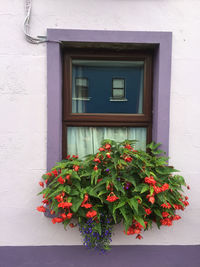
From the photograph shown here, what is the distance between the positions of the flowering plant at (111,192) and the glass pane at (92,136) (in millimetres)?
368

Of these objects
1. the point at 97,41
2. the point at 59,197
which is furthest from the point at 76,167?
the point at 97,41

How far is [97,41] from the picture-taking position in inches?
86.5

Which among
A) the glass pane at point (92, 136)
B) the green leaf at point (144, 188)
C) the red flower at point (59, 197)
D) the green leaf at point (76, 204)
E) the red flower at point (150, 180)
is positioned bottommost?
the green leaf at point (76, 204)

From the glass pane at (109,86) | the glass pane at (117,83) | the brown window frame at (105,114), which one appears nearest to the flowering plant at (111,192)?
the brown window frame at (105,114)

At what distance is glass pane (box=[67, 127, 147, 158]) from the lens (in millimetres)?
2420

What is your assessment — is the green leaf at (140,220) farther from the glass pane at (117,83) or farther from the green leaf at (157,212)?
the glass pane at (117,83)

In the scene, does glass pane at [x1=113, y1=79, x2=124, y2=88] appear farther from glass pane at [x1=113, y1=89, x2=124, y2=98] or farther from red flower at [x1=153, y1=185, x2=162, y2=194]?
red flower at [x1=153, y1=185, x2=162, y2=194]

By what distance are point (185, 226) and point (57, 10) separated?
2639 millimetres

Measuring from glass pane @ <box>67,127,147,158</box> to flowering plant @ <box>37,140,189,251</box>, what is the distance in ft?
1.21

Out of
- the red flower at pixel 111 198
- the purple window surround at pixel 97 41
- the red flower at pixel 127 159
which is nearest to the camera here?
the red flower at pixel 111 198

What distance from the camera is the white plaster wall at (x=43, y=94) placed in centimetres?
Result: 220

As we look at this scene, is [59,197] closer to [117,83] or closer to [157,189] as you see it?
[157,189]

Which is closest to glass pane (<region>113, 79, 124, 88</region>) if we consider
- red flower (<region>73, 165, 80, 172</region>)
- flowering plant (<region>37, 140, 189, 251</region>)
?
flowering plant (<region>37, 140, 189, 251</region>)

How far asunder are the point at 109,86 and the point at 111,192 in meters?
1.21
